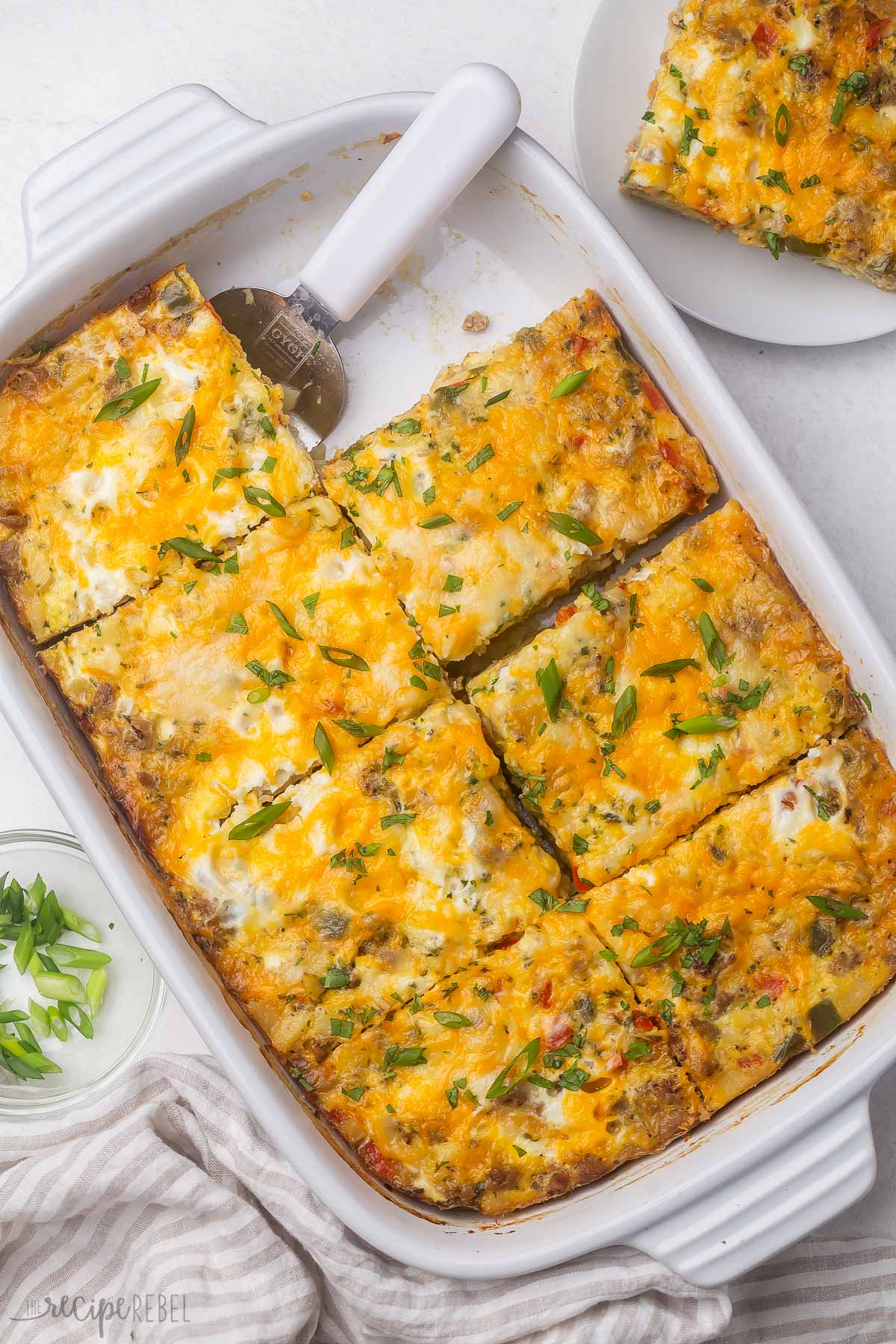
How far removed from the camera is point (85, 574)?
311cm

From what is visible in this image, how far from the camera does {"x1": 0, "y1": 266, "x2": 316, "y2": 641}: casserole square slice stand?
310 cm

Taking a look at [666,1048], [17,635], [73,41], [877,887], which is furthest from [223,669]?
[73,41]

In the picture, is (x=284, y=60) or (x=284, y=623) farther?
(x=284, y=60)

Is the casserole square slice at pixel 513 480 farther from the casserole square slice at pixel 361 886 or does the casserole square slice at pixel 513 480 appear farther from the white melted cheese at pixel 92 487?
the white melted cheese at pixel 92 487

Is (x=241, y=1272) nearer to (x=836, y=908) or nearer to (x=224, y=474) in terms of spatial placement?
(x=836, y=908)

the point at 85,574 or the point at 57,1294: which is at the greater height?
the point at 85,574

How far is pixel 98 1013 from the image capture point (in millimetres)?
3562

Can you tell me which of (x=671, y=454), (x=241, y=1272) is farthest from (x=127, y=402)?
(x=241, y=1272)

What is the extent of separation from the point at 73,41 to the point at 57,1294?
413 cm

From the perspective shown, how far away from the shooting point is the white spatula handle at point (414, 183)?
9.87 ft

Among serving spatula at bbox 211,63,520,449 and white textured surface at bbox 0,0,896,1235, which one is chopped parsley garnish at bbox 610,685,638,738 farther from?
serving spatula at bbox 211,63,520,449

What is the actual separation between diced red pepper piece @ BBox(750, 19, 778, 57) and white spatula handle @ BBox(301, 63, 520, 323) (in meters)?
0.84

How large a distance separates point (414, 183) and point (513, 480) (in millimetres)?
899

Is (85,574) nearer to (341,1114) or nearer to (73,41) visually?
(341,1114)
